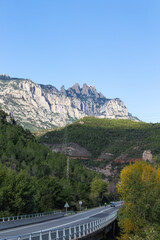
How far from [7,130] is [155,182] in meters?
83.2

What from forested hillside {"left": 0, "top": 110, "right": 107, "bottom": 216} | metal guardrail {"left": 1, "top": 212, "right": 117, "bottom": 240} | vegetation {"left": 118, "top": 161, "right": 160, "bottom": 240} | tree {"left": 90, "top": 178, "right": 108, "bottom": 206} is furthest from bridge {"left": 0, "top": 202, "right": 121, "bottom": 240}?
tree {"left": 90, "top": 178, "right": 108, "bottom": 206}

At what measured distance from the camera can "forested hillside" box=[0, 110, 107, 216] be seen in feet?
195

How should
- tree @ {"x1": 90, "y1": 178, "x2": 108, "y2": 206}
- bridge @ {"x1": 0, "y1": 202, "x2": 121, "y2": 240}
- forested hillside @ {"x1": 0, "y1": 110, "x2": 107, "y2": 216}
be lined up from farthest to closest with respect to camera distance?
tree @ {"x1": 90, "y1": 178, "x2": 108, "y2": 206}, forested hillside @ {"x1": 0, "y1": 110, "x2": 107, "y2": 216}, bridge @ {"x1": 0, "y1": 202, "x2": 121, "y2": 240}

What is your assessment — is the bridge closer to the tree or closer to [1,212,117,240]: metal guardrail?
[1,212,117,240]: metal guardrail

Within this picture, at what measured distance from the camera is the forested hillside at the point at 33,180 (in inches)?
2341

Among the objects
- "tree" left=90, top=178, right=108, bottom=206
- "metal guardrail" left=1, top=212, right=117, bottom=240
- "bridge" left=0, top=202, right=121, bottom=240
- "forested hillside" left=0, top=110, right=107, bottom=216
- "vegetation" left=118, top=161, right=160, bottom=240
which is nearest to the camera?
"bridge" left=0, top=202, right=121, bottom=240

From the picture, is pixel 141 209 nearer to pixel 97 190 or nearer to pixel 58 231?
pixel 58 231

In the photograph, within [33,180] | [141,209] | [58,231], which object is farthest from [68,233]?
[33,180]

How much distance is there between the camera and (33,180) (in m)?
76.1

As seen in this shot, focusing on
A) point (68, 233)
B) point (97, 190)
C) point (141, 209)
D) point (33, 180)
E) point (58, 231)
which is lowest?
point (97, 190)

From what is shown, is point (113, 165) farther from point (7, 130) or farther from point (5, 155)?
point (5, 155)

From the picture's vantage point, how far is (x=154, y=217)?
4991 centimetres

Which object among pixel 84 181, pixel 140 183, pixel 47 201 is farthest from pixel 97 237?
pixel 84 181

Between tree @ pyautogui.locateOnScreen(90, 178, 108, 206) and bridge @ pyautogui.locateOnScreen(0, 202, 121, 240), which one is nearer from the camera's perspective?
bridge @ pyautogui.locateOnScreen(0, 202, 121, 240)
